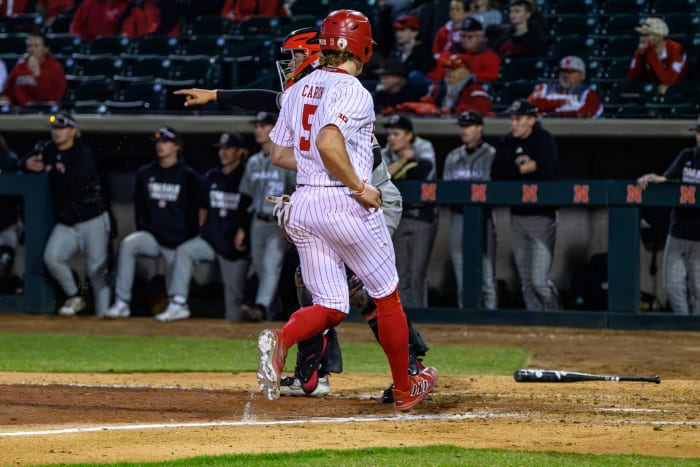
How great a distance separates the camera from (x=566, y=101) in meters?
11.2

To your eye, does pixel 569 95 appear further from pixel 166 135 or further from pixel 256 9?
pixel 256 9

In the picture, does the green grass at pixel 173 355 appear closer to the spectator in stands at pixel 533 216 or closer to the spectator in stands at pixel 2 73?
the spectator in stands at pixel 533 216

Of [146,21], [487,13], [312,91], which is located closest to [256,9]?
[146,21]

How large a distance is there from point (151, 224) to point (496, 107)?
11.3ft

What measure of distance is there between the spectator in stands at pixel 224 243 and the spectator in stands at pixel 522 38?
293cm

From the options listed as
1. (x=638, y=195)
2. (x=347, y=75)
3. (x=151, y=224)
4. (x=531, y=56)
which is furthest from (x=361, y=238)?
(x=531, y=56)

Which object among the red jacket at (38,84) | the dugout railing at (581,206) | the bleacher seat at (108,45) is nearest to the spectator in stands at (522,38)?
the dugout railing at (581,206)

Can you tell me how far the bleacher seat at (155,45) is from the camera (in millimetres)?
13430

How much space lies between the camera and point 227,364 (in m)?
8.09

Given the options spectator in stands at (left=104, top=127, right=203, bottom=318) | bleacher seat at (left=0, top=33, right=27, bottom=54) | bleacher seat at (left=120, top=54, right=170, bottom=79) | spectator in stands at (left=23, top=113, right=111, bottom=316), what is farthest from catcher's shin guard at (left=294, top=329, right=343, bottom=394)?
bleacher seat at (left=0, top=33, right=27, bottom=54)

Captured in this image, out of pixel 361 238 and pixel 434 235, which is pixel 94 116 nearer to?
pixel 434 235

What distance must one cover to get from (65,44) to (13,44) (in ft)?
2.03

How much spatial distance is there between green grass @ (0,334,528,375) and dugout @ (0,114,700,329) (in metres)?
1.33

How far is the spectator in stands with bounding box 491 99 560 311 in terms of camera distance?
402 inches
